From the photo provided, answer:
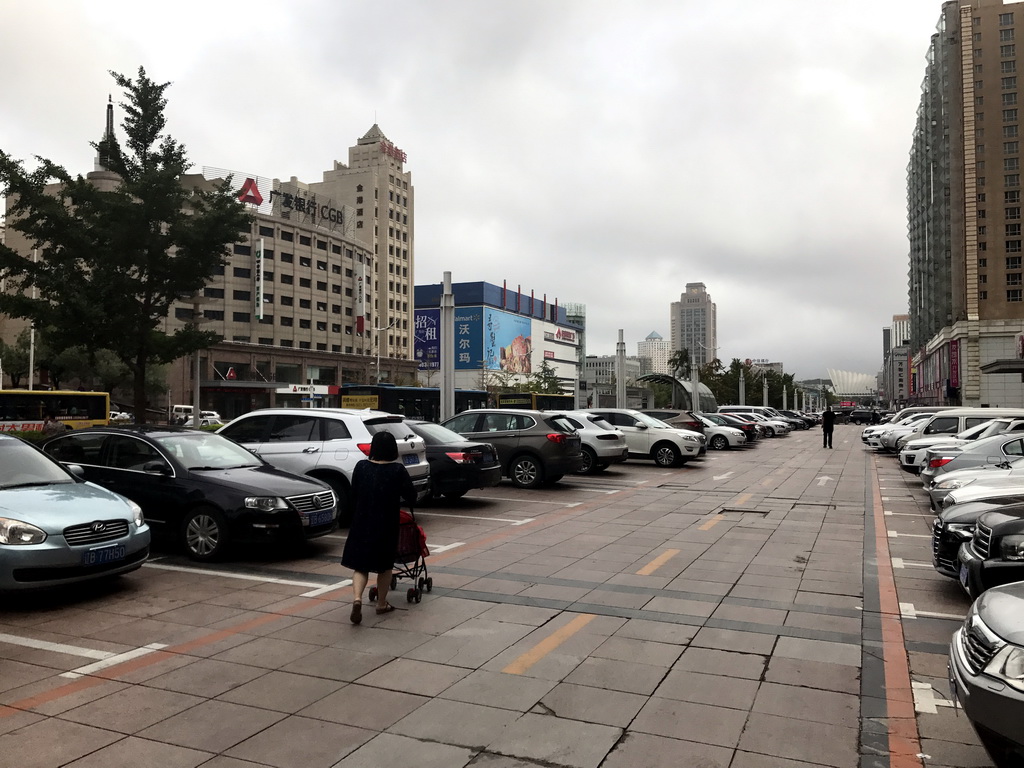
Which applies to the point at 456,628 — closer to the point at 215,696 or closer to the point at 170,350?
the point at 215,696

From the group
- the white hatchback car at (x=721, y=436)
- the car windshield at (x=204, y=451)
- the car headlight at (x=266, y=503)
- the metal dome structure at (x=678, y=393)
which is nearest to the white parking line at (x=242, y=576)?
the car headlight at (x=266, y=503)

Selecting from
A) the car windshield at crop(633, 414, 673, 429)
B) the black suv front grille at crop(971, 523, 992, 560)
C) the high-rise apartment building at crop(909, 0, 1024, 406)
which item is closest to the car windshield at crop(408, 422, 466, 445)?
the black suv front grille at crop(971, 523, 992, 560)

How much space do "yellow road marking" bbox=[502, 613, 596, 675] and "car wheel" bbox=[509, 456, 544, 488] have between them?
953 centimetres

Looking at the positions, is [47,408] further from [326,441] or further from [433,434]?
[326,441]

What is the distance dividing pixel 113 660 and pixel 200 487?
141 inches

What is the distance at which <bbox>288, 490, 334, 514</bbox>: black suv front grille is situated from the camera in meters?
8.75

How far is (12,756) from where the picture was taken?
12.7 feet

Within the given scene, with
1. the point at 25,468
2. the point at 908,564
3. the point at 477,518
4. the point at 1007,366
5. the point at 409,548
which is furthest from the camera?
the point at 1007,366

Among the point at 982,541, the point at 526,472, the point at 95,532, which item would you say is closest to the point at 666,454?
the point at 526,472

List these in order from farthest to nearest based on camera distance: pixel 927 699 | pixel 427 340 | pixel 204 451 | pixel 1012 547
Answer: pixel 427 340 < pixel 204 451 < pixel 1012 547 < pixel 927 699

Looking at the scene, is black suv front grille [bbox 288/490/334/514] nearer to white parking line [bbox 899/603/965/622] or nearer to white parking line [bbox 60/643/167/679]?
white parking line [bbox 60/643/167/679]

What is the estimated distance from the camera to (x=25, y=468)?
765cm

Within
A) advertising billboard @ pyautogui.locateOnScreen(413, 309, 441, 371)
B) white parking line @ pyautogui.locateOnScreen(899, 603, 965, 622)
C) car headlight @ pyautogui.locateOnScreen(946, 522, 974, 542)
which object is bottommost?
white parking line @ pyautogui.locateOnScreen(899, 603, 965, 622)

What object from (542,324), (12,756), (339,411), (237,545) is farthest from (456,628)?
(542,324)
